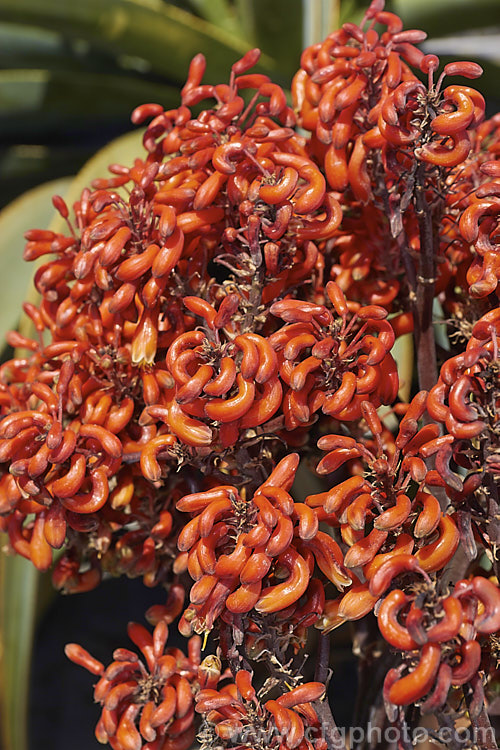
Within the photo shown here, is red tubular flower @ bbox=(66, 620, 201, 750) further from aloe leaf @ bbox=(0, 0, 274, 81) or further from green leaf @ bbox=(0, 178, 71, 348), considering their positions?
aloe leaf @ bbox=(0, 0, 274, 81)

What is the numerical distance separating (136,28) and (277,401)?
2.30 feet

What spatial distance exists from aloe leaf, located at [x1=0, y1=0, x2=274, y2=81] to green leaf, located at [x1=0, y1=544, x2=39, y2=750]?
600mm

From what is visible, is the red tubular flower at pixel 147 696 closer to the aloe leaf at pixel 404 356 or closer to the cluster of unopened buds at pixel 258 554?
the cluster of unopened buds at pixel 258 554

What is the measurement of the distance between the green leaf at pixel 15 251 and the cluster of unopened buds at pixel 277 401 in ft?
1.30

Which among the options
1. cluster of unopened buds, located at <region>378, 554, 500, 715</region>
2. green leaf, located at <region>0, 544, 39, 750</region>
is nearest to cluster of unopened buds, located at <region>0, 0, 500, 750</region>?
cluster of unopened buds, located at <region>378, 554, 500, 715</region>

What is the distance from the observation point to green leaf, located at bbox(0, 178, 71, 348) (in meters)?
0.87

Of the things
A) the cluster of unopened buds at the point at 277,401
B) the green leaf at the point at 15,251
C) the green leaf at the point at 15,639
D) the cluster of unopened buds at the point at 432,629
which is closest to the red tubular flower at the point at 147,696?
the cluster of unopened buds at the point at 277,401

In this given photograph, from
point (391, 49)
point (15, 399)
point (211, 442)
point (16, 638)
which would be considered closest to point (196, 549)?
point (211, 442)

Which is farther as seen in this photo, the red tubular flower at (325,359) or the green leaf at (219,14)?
the green leaf at (219,14)

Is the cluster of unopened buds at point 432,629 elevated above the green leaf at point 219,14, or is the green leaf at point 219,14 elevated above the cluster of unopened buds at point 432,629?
the green leaf at point 219,14

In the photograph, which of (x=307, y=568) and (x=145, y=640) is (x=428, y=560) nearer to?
(x=307, y=568)

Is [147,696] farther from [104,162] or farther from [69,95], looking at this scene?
[69,95]

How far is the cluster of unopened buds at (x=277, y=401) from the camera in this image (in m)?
0.34

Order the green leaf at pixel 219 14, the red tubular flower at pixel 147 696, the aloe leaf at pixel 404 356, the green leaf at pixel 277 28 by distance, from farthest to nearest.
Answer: the green leaf at pixel 219 14
the green leaf at pixel 277 28
the aloe leaf at pixel 404 356
the red tubular flower at pixel 147 696
